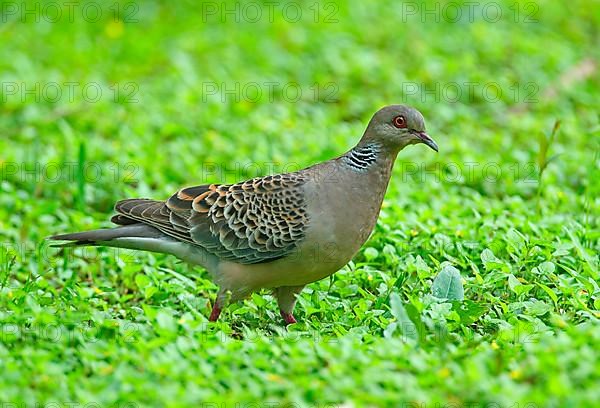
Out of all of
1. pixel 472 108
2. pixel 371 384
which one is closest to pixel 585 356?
pixel 371 384

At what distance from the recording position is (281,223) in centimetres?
578

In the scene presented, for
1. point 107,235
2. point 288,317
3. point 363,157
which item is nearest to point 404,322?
point 288,317

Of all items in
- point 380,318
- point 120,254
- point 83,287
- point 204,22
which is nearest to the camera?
point 380,318

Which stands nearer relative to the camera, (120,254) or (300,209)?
(300,209)

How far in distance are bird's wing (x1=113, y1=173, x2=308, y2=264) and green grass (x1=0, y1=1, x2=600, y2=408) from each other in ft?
1.28

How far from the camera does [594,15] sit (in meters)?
12.6

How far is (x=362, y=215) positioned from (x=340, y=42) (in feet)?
19.2

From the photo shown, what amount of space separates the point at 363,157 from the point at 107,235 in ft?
5.27

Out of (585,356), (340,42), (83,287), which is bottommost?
(83,287)

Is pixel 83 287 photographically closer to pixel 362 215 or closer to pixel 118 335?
pixel 118 335

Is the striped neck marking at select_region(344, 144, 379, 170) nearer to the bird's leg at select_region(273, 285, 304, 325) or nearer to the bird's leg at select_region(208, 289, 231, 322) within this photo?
the bird's leg at select_region(273, 285, 304, 325)

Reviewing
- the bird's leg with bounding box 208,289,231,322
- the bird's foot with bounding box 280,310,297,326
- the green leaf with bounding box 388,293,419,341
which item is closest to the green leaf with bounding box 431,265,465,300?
the green leaf with bounding box 388,293,419,341

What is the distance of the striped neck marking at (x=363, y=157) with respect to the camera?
5.86m

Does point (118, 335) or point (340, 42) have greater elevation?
point (340, 42)
